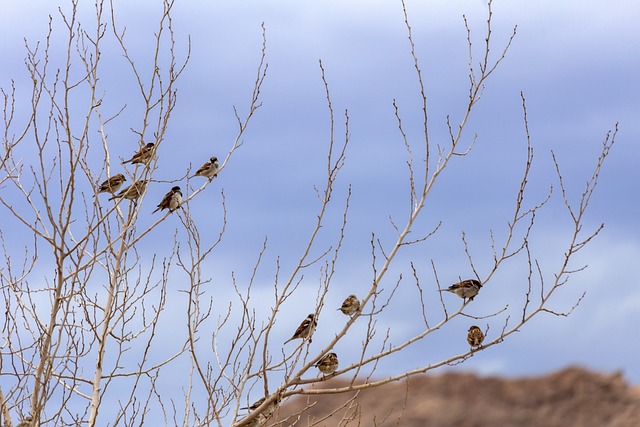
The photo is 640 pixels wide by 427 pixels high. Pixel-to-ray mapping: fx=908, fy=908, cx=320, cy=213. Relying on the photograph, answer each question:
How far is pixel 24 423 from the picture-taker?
8953 mm

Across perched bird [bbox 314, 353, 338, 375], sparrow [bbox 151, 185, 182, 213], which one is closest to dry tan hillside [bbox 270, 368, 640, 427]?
sparrow [bbox 151, 185, 182, 213]

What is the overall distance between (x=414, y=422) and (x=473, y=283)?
22.7ft

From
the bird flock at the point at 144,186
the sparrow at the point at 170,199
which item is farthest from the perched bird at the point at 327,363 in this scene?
the sparrow at the point at 170,199

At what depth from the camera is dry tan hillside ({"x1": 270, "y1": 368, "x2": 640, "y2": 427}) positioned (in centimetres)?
1636

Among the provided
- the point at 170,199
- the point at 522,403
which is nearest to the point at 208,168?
the point at 170,199

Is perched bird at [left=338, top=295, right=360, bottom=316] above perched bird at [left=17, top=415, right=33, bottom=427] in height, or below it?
above

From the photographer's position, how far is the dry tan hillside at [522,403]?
1636cm

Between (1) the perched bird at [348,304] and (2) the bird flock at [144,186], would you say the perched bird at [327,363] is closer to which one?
(1) the perched bird at [348,304]

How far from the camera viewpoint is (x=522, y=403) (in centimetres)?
1656

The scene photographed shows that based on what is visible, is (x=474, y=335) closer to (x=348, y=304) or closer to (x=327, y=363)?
(x=348, y=304)

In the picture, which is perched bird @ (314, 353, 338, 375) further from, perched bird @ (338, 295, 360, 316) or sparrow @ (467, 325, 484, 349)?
sparrow @ (467, 325, 484, 349)

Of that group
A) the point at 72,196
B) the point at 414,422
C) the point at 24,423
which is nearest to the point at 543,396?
the point at 414,422

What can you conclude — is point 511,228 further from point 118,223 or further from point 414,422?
point 414,422

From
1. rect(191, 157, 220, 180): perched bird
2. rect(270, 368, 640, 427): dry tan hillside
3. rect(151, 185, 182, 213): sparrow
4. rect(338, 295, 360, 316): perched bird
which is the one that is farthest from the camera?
rect(270, 368, 640, 427): dry tan hillside
